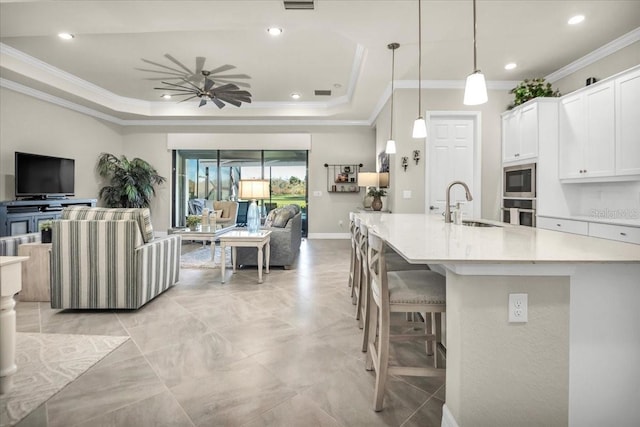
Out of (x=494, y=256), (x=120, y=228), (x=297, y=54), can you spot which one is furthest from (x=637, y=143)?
(x=120, y=228)

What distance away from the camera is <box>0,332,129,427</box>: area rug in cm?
171

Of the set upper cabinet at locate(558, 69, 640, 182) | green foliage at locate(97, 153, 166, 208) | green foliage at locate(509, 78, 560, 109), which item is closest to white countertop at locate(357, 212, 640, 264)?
upper cabinet at locate(558, 69, 640, 182)

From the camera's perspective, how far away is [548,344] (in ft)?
4.41

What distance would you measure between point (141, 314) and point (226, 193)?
19.2 ft

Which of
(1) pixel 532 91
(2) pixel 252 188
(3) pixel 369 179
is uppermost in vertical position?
(1) pixel 532 91

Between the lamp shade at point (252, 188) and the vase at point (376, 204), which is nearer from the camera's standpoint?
the lamp shade at point (252, 188)

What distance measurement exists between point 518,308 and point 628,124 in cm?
326

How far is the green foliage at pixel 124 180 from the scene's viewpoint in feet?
23.9

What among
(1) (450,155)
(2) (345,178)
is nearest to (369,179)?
(1) (450,155)

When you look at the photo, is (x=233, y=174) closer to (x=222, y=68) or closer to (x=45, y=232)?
(x=222, y=68)

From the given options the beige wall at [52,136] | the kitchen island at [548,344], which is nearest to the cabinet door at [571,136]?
the kitchen island at [548,344]

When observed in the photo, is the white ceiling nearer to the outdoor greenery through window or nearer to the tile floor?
the outdoor greenery through window

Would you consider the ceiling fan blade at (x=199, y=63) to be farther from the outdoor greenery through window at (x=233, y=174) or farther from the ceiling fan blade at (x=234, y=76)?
the outdoor greenery through window at (x=233, y=174)

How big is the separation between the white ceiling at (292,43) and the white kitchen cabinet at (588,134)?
66cm
